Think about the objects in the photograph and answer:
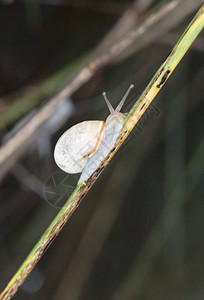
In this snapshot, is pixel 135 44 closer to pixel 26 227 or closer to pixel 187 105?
pixel 187 105

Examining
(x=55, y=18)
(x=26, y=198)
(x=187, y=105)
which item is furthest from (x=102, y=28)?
(x=26, y=198)

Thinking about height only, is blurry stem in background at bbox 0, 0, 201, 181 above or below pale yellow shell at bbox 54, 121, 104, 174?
above

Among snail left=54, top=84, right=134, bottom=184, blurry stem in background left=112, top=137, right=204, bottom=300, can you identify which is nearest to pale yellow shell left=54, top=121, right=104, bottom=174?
snail left=54, top=84, right=134, bottom=184

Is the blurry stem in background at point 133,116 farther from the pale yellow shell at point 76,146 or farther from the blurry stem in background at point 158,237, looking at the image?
the blurry stem in background at point 158,237

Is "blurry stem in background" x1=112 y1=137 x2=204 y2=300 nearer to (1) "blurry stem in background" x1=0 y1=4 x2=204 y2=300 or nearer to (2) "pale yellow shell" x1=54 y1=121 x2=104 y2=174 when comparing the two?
(2) "pale yellow shell" x1=54 y1=121 x2=104 y2=174

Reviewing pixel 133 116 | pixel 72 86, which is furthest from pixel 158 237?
pixel 133 116

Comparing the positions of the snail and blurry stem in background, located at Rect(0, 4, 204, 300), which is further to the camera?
the snail

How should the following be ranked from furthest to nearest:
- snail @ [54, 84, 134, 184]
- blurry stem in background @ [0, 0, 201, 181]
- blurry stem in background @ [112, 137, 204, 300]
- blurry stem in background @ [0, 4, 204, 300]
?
blurry stem in background @ [112, 137, 204, 300], blurry stem in background @ [0, 0, 201, 181], snail @ [54, 84, 134, 184], blurry stem in background @ [0, 4, 204, 300]

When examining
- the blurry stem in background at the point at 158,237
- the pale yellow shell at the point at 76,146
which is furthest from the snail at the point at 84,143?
the blurry stem in background at the point at 158,237
